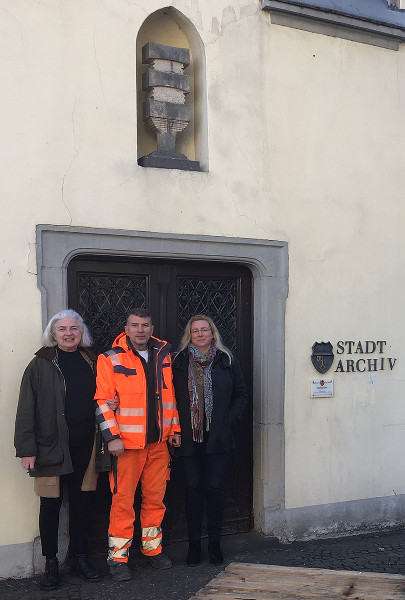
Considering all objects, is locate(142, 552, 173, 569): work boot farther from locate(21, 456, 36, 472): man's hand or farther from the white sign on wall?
the white sign on wall

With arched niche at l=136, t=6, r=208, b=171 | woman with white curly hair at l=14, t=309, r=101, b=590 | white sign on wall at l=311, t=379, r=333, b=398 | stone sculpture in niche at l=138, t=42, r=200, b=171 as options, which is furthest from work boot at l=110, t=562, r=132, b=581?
arched niche at l=136, t=6, r=208, b=171

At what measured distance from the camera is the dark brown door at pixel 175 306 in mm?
5691

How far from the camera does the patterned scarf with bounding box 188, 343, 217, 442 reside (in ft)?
17.9

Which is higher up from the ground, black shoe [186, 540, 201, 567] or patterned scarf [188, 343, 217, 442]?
patterned scarf [188, 343, 217, 442]

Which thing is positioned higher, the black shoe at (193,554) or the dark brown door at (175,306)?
the dark brown door at (175,306)

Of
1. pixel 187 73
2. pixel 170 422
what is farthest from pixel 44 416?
pixel 187 73

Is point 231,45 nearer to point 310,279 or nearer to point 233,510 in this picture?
point 310,279

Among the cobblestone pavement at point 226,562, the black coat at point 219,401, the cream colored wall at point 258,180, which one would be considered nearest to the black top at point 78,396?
the cream colored wall at point 258,180

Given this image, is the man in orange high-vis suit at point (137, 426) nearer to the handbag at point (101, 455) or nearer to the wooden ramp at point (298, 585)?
the handbag at point (101, 455)

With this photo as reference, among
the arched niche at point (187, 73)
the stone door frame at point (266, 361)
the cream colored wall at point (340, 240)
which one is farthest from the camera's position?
the cream colored wall at point (340, 240)

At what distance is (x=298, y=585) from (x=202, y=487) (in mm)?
1645

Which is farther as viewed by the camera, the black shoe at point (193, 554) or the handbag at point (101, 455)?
the black shoe at point (193, 554)

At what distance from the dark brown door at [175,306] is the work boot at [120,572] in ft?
1.72

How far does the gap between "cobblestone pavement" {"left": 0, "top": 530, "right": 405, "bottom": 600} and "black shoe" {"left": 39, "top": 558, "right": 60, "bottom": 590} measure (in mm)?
43
